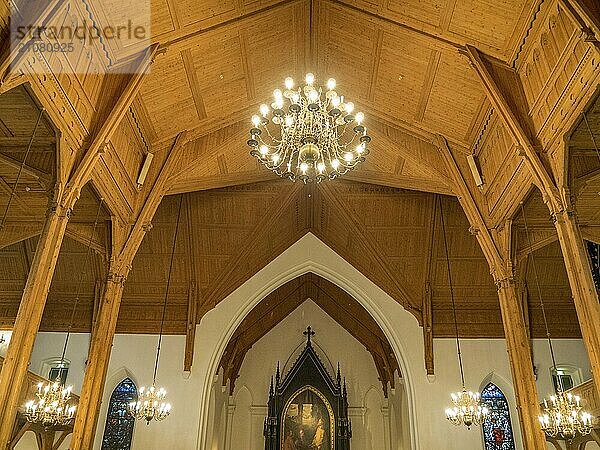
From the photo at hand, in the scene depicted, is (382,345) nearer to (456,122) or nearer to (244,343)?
(244,343)

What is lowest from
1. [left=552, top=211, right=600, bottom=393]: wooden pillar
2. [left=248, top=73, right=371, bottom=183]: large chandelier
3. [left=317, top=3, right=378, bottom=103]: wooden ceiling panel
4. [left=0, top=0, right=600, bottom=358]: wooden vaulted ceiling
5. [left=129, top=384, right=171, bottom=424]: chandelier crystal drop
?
[left=129, top=384, right=171, bottom=424]: chandelier crystal drop

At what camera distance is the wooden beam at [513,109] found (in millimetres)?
9609

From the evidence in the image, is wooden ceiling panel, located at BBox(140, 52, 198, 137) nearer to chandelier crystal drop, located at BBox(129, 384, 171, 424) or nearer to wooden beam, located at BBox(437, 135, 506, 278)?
wooden beam, located at BBox(437, 135, 506, 278)

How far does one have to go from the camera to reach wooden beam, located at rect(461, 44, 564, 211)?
9.61 metres

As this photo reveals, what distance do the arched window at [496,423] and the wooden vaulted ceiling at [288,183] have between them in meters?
2.14

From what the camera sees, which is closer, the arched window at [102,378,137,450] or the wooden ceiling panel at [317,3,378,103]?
the wooden ceiling panel at [317,3,378,103]

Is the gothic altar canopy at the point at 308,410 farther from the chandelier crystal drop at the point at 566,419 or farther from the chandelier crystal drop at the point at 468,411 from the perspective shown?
the chandelier crystal drop at the point at 566,419

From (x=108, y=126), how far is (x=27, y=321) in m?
4.21

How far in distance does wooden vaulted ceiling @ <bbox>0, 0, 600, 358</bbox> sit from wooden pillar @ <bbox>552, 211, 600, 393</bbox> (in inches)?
66.9

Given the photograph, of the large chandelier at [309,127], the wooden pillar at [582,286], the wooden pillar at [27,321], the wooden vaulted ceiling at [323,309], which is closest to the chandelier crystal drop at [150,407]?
the wooden pillar at [27,321]

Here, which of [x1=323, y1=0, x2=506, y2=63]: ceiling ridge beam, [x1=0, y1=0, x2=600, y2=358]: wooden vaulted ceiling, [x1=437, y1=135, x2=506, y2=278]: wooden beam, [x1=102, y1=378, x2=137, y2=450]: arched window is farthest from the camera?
[x1=102, y1=378, x2=137, y2=450]: arched window

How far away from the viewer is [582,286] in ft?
28.1

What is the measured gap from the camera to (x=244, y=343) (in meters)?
22.7

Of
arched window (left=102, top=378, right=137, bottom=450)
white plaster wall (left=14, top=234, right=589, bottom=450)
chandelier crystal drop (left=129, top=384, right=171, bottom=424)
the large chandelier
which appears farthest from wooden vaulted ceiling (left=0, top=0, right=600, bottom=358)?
chandelier crystal drop (left=129, top=384, right=171, bottom=424)
